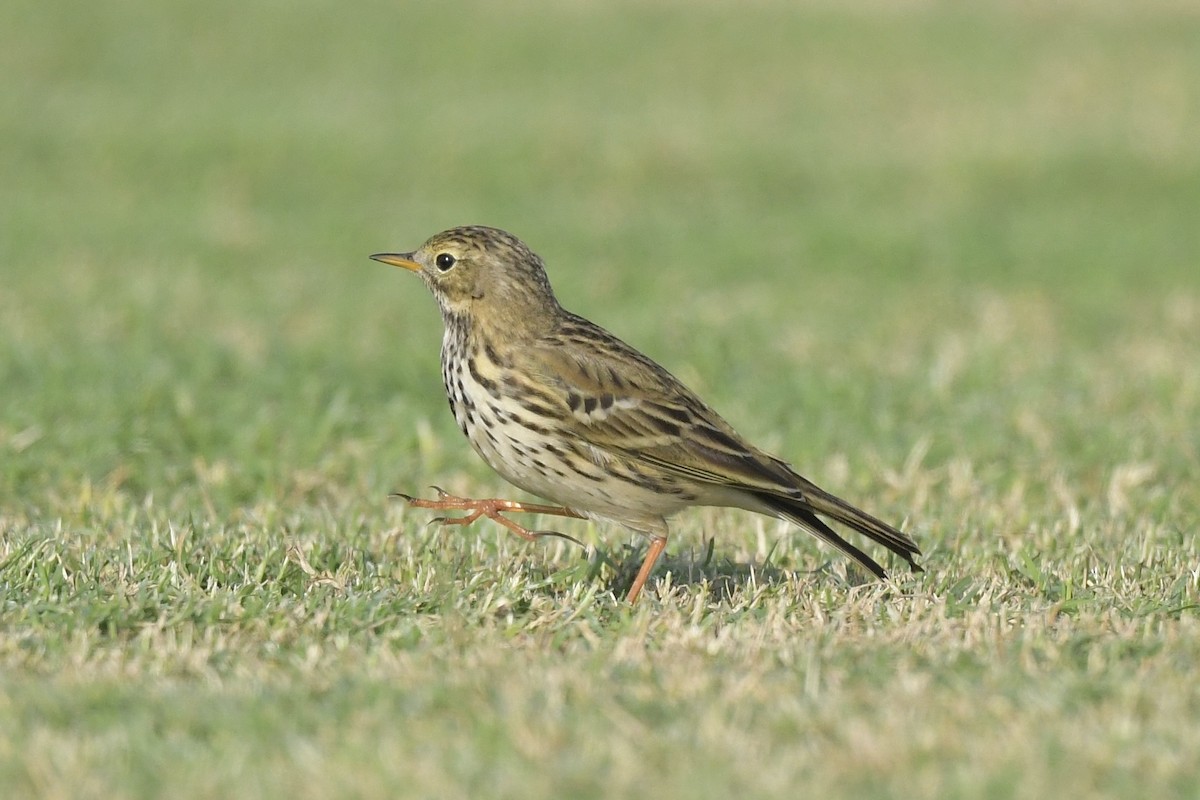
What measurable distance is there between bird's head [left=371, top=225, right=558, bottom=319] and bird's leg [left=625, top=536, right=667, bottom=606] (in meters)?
0.95

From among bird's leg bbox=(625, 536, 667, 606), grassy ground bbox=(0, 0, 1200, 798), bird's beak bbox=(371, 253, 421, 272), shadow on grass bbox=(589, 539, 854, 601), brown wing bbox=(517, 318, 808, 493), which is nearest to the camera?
grassy ground bbox=(0, 0, 1200, 798)

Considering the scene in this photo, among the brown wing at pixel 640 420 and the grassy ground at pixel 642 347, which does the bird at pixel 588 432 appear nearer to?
the brown wing at pixel 640 420

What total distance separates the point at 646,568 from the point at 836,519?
0.69 m

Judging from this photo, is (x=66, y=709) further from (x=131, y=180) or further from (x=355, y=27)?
(x=355, y=27)

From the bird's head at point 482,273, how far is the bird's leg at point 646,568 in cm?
95

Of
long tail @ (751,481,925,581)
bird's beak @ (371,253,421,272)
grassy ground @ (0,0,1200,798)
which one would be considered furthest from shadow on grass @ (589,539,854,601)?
bird's beak @ (371,253,421,272)

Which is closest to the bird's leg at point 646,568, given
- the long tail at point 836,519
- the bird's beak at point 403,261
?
the long tail at point 836,519

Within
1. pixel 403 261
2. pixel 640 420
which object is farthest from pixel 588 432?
pixel 403 261

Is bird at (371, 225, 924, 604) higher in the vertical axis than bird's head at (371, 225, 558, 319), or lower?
lower

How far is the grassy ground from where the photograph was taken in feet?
13.9

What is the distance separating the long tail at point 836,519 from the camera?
237 inches

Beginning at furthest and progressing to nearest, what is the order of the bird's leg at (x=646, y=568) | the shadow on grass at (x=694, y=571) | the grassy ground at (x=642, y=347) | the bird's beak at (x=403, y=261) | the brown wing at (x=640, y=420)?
1. the bird's beak at (x=403, y=261)
2. the shadow on grass at (x=694, y=571)
3. the brown wing at (x=640, y=420)
4. the bird's leg at (x=646, y=568)
5. the grassy ground at (x=642, y=347)

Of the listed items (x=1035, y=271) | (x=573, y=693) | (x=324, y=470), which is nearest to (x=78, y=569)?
(x=573, y=693)

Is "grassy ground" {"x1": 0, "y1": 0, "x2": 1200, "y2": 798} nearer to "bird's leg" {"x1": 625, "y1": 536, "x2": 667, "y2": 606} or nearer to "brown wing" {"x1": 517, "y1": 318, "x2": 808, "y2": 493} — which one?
"bird's leg" {"x1": 625, "y1": 536, "x2": 667, "y2": 606}
